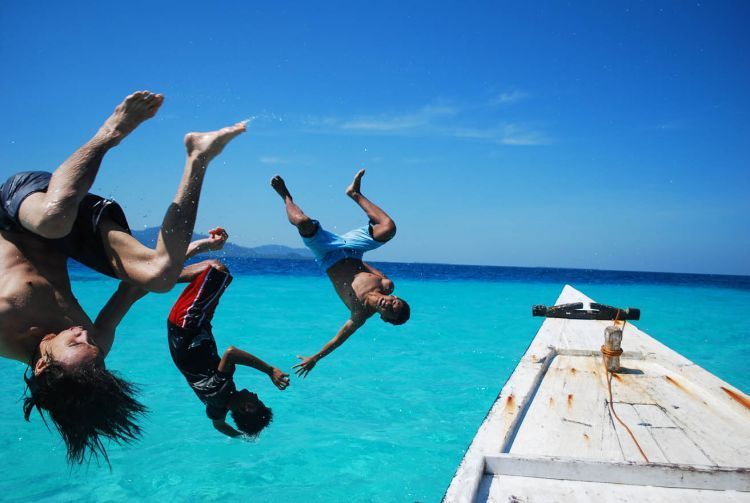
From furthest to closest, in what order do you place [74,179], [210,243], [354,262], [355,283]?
[354,262] → [355,283] → [210,243] → [74,179]

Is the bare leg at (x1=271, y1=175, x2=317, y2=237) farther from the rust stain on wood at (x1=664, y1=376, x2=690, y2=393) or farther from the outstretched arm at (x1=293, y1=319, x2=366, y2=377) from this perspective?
the rust stain on wood at (x1=664, y1=376, x2=690, y2=393)

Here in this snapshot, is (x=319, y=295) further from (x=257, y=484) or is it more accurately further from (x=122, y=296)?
(x=122, y=296)

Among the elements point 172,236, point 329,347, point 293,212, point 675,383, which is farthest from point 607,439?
point 293,212

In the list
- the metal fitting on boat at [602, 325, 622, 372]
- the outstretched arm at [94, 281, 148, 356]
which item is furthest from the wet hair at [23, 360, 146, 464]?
the metal fitting on boat at [602, 325, 622, 372]

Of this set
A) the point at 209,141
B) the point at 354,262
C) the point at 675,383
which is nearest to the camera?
the point at 209,141

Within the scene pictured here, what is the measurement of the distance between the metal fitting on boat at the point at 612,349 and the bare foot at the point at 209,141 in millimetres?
3968

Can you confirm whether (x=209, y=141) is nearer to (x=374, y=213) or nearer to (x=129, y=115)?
(x=129, y=115)

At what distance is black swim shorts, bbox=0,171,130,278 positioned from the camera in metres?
2.62

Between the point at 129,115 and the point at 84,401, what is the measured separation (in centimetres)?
144

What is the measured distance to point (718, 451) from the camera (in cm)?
316

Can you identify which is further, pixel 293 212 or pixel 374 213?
pixel 374 213

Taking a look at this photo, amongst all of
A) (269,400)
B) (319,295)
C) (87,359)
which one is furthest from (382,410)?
(319,295)

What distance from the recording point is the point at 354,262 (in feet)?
17.4

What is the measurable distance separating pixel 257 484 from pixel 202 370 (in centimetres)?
305
